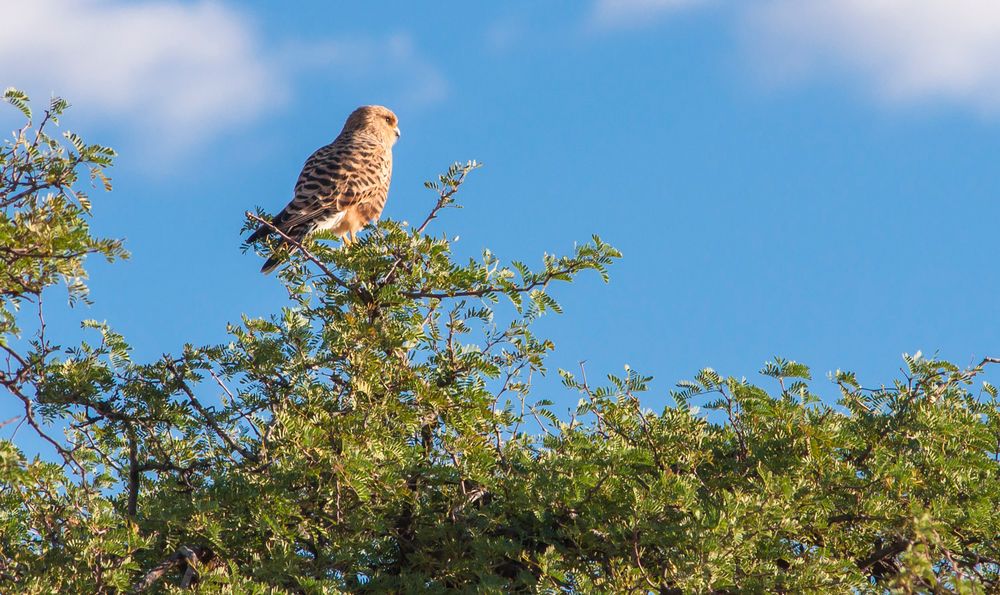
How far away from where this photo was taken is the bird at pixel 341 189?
862cm

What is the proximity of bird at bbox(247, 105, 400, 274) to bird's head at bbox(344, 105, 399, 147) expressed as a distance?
0.60 m

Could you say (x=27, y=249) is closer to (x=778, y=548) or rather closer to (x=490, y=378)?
(x=490, y=378)

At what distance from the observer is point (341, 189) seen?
9008mm

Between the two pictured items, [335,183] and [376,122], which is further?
[376,122]

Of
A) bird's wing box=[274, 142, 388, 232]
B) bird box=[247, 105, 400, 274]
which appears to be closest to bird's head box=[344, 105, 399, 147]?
bird box=[247, 105, 400, 274]

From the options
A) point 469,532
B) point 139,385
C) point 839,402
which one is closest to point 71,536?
point 139,385

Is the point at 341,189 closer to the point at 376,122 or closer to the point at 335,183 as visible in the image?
the point at 335,183

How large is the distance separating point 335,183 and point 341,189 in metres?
0.08

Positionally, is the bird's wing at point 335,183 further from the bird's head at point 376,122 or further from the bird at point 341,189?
the bird's head at point 376,122

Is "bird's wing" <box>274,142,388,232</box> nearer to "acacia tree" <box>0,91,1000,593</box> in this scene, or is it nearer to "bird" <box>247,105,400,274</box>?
"bird" <box>247,105,400,274</box>

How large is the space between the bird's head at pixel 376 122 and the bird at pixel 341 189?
0.60 meters

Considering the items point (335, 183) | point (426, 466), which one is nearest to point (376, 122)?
point (335, 183)

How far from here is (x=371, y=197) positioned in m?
9.38

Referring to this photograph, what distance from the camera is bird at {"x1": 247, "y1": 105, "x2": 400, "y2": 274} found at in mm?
8617
